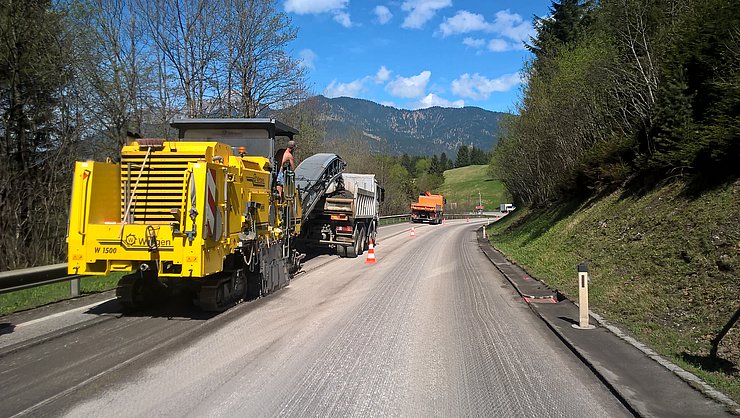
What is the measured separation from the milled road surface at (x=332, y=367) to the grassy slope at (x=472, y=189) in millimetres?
101020

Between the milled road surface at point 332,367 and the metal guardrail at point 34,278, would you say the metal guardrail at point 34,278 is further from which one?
the milled road surface at point 332,367

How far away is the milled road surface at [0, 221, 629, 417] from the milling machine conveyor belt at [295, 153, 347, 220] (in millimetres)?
6505

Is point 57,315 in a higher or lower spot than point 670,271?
lower

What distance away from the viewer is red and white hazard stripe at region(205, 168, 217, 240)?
25.3ft

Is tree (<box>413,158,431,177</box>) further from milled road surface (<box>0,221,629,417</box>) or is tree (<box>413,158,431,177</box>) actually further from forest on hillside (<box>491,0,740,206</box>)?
Result: milled road surface (<box>0,221,629,417</box>)

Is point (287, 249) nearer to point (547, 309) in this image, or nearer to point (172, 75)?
point (547, 309)

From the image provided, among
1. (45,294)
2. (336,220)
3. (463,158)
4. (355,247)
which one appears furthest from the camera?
(463,158)

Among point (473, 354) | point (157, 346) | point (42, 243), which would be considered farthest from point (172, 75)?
point (473, 354)

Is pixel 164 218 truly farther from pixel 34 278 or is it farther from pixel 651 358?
pixel 651 358

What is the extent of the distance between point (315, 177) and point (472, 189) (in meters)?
118

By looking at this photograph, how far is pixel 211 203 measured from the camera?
781 centimetres

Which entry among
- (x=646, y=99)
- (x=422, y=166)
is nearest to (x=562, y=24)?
(x=646, y=99)

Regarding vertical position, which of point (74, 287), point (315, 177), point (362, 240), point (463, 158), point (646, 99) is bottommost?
point (74, 287)

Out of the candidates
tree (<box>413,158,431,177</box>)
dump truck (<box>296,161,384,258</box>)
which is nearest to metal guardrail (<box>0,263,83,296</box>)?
dump truck (<box>296,161,384,258</box>)
